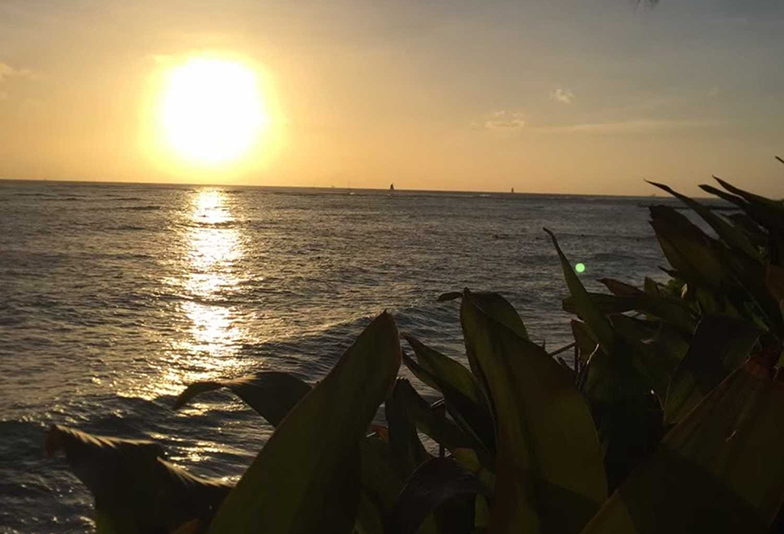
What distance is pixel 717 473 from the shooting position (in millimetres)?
353

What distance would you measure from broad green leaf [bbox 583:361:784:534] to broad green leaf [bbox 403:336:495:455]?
223mm

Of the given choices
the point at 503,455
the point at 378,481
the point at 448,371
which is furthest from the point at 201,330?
the point at 503,455

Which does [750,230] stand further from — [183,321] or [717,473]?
[183,321]

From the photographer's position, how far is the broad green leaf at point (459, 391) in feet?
2.04

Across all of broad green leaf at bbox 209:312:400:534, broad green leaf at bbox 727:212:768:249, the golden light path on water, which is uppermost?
broad green leaf at bbox 727:212:768:249

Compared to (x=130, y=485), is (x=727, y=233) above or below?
above

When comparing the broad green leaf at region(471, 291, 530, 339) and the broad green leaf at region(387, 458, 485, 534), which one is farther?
the broad green leaf at region(471, 291, 530, 339)

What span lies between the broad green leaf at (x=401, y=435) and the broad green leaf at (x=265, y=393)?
0.33 feet

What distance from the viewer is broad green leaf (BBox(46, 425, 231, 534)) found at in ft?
1.48

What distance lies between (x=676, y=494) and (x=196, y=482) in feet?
1.12

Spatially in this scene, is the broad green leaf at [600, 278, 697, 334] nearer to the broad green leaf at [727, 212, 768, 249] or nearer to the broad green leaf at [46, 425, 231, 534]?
the broad green leaf at [727, 212, 768, 249]

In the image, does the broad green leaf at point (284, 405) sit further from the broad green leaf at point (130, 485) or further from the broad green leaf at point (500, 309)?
the broad green leaf at point (500, 309)

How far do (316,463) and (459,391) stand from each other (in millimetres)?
287

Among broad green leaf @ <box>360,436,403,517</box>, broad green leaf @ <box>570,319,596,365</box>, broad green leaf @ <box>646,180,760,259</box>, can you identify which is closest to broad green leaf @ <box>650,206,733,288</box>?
broad green leaf @ <box>646,180,760,259</box>
